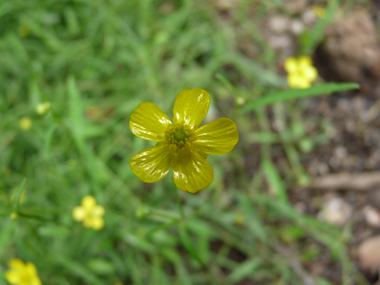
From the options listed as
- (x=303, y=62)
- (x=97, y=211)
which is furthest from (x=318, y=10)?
(x=97, y=211)

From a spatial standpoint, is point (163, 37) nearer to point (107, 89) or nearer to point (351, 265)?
point (107, 89)

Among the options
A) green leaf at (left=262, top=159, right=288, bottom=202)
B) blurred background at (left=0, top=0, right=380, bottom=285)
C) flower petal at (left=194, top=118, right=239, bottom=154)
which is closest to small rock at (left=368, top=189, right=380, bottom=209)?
blurred background at (left=0, top=0, right=380, bottom=285)

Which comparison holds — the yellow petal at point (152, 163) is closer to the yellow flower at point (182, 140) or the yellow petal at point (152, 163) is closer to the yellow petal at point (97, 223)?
the yellow flower at point (182, 140)

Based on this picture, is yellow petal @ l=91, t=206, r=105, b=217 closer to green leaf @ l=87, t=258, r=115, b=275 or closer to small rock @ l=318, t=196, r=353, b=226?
green leaf @ l=87, t=258, r=115, b=275

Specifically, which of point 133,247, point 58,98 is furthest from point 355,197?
point 58,98

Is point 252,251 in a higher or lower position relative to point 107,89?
lower

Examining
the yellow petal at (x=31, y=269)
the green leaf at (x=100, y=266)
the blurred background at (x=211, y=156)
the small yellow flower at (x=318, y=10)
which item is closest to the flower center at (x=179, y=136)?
the blurred background at (x=211, y=156)
